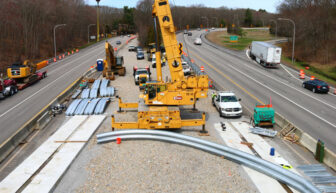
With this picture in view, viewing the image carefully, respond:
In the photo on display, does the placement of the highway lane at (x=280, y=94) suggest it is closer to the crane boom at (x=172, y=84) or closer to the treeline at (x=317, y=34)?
the crane boom at (x=172, y=84)

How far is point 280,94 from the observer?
104 ft

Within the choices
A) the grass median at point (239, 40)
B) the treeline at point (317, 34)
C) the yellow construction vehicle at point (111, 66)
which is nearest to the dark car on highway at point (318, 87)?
the yellow construction vehicle at point (111, 66)

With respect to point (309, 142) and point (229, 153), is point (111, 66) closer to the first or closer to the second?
point (229, 153)

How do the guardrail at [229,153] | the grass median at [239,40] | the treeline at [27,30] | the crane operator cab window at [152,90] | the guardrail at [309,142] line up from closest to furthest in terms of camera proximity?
the guardrail at [229,153], the guardrail at [309,142], the crane operator cab window at [152,90], the treeline at [27,30], the grass median at [239,40]

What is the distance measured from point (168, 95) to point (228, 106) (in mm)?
5923

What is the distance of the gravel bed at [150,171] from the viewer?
1222 centimetres

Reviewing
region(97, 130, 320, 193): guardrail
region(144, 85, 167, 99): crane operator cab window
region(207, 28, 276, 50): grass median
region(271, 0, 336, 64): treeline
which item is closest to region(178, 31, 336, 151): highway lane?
region(144, 85, 167, 99): crane operator cab window

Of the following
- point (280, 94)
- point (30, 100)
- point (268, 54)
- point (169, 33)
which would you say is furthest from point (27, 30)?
point (280, 94)

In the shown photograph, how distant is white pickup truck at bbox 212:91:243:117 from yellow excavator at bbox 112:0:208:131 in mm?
3488

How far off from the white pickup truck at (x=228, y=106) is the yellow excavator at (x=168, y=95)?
3.49 meters

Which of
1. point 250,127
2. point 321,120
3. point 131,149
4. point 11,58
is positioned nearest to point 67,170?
point 131,149

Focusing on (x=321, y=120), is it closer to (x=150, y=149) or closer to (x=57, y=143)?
(x=150, y=149)

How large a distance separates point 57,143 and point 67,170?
380 cm

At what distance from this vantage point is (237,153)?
47.0 ft
